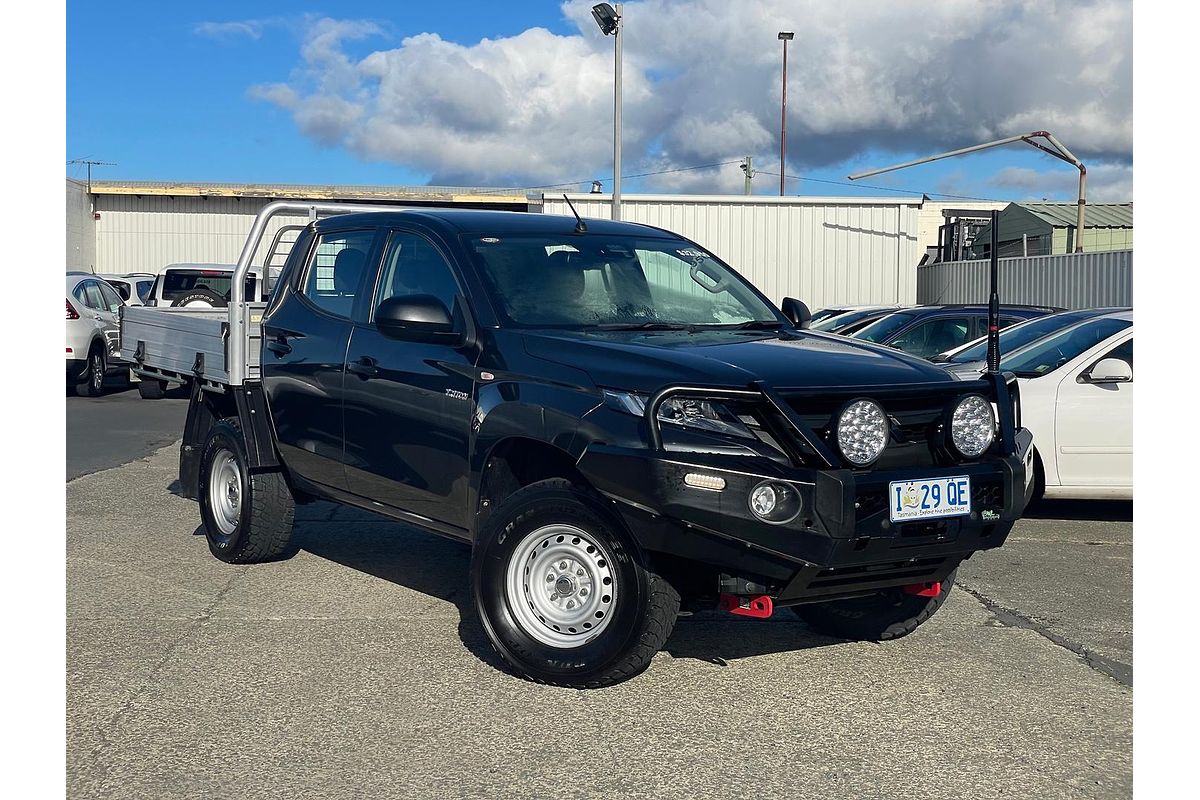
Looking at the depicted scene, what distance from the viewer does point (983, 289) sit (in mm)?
30375

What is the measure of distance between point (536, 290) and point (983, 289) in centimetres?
2616

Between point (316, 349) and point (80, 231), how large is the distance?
30741 mm

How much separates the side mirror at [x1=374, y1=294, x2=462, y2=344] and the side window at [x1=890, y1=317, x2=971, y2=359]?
9371 millimetres

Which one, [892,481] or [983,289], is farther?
[983,289]

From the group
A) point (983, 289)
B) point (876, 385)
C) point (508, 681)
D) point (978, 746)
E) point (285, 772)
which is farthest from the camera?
point (983, 289)

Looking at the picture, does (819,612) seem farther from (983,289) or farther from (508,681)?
(983,289)

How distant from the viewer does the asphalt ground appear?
4.22m

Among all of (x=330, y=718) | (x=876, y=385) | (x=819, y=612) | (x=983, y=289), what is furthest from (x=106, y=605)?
(x=983, y=289)

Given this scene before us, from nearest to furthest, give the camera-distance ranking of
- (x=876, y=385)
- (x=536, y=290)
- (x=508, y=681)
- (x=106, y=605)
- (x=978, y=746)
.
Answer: (x=978, y=746), (x=876, y=385), (x=508, y=681), (x=536, y=290), (x=106, y=605)

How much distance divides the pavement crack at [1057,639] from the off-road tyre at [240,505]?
3.74 m

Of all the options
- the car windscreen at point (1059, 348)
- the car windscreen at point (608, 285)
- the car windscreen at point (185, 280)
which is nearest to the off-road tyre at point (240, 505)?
the car windscreen at point (608, 285)

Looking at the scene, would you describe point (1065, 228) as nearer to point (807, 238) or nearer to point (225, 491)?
point (807, 238)

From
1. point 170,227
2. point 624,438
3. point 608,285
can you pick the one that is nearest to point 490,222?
point 608,285

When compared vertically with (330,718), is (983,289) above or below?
above
